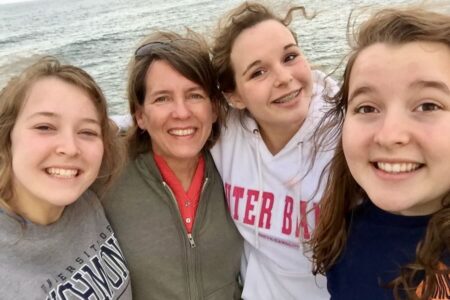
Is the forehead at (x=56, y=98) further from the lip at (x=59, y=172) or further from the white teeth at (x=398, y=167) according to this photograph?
the white teeth at (x=398, y=167)

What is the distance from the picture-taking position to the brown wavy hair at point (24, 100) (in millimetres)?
2367

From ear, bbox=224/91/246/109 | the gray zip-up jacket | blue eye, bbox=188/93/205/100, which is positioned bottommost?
the gray zip-up jacket

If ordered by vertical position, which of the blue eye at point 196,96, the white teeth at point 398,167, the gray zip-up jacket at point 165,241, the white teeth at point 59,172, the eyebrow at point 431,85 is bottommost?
the gray zip-up jacket at point 165,241

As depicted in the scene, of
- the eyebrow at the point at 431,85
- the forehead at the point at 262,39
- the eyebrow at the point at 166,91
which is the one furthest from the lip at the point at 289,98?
the eyebrow at the point at 431,85

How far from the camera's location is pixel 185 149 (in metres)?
2.93

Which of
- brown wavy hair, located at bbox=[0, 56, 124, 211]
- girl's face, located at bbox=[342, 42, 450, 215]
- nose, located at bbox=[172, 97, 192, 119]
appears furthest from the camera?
nose, located at bbox=[172, 97, 192, 119]

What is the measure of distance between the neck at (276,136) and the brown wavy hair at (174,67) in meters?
0.37

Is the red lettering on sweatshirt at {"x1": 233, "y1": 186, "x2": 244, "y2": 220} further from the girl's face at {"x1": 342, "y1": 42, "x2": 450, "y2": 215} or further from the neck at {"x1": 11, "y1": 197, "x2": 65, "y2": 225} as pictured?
the girl's face at {"x1": 342, "y1": 42, "x2": 450, "y2": 215}

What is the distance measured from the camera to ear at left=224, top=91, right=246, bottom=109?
10.4 feet

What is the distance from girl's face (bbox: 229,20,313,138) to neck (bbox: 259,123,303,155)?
0.4 inches

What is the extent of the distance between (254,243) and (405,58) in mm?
1726

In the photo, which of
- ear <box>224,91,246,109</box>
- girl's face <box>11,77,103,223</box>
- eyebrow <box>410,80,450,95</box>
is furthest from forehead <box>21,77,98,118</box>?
eyebrow <box>410,80,450,95</box>

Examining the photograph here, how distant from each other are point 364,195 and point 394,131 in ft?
2.15

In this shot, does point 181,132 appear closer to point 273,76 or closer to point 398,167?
point 273,76
